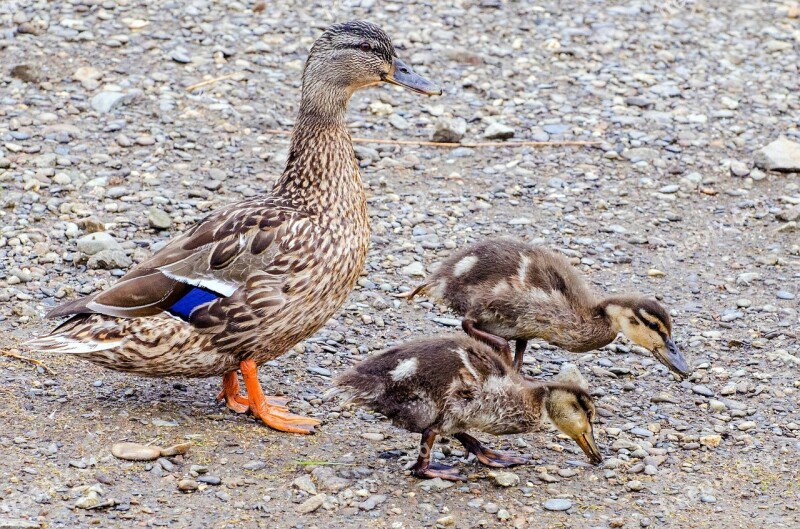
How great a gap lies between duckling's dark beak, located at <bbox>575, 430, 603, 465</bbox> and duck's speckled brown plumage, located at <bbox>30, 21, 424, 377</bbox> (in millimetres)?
1300

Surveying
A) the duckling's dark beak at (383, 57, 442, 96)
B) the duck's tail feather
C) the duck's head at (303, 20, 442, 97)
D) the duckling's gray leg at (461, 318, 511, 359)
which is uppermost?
the duck's head at (303, 20, 442, 97)

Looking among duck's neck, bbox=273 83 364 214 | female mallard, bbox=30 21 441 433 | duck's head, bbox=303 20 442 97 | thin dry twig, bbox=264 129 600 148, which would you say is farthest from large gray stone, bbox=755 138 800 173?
female mallard, bbox=30 21 441 433

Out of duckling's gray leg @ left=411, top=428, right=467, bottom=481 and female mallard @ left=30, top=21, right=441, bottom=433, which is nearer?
duckling's gray leg @ left=411, top=428, right=467, bottom=481

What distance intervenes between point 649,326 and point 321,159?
190 cm

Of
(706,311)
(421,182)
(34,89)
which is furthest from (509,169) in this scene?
(34,89)

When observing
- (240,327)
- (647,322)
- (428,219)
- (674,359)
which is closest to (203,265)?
(240,327)

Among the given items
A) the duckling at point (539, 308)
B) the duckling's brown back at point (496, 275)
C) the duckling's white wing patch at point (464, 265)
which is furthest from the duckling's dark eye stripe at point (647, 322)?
the duckling's white wing patch at point (464, 265)

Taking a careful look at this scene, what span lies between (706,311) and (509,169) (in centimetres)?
209

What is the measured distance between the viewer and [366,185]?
809 centimetres

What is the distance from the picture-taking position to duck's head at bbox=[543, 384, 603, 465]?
204 inches

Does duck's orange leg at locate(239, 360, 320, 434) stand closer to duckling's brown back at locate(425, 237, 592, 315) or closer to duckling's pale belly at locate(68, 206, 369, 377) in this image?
duckling's pale belly at locate(68, 206, 369, 377)

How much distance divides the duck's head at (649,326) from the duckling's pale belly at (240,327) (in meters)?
1.54

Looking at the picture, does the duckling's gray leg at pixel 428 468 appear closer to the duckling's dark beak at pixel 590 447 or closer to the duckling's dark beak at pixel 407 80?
the duckling's dark beak at pixel 590 447

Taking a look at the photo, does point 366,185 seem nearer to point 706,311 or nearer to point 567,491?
point 706,311
